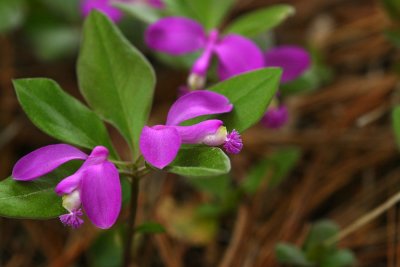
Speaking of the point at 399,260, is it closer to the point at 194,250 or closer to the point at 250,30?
the point at 194,250

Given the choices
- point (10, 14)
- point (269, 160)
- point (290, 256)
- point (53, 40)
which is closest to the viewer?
point (290, 256)

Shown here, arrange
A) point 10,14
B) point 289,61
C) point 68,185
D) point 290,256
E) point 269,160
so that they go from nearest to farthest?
point 68,185, point 290,256, point 289,61, point 269,160, point 10,14

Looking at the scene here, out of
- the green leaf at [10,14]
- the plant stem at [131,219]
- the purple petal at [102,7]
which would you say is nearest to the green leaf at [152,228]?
the plant stem at [131,219]

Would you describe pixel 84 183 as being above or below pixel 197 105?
below

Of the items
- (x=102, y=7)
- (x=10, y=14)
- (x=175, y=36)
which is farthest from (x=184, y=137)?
(x=10, y=14)

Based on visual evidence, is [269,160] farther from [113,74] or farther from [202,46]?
[113,74]

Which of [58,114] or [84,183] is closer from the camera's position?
[84,183]

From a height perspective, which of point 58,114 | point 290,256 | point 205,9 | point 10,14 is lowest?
A: point 290,256

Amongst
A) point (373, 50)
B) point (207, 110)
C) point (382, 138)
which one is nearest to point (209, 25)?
point (207, 110)
